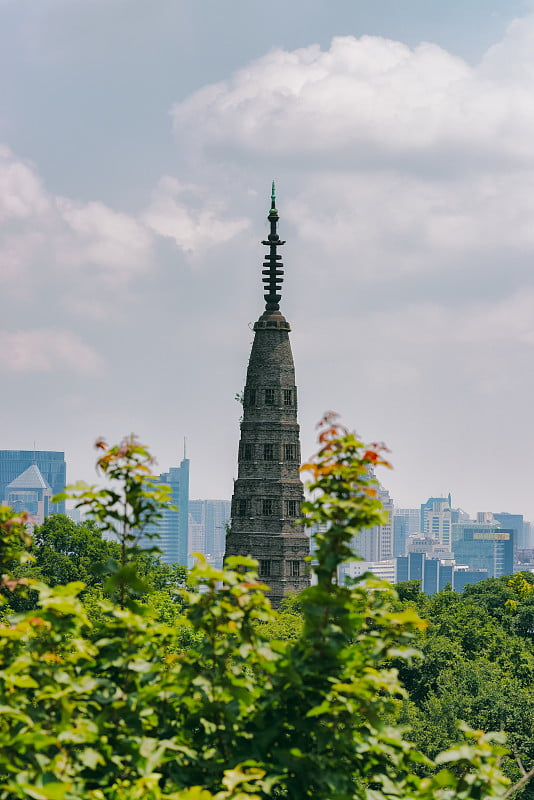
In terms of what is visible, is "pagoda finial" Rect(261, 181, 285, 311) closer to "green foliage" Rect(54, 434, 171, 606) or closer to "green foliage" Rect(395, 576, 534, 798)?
"green foliage" Rect(395, 576, 534, 798)

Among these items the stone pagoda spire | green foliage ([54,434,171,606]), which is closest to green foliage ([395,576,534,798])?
the stone pagoda spire

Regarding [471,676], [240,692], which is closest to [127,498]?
[240,692]

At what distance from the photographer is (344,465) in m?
16.9

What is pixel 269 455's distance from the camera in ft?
398

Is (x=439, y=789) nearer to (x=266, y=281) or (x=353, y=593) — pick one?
(x=353, y=593)

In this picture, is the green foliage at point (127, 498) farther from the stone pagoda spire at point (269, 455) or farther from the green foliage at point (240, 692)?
the stone pagoda spire at point (269, 455)

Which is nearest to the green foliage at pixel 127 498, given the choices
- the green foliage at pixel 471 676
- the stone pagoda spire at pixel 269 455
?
the green foliage at pixel 471 676

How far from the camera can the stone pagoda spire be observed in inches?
4732

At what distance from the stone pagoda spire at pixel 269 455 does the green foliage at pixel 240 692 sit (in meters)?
103

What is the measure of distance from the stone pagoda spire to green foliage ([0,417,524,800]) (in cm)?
10279

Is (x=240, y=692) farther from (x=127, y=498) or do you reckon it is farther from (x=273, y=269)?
(x=273, y=269)

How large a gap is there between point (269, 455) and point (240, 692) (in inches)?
4119

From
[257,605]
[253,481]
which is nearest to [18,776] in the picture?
[257,605]

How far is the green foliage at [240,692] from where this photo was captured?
1590cm
